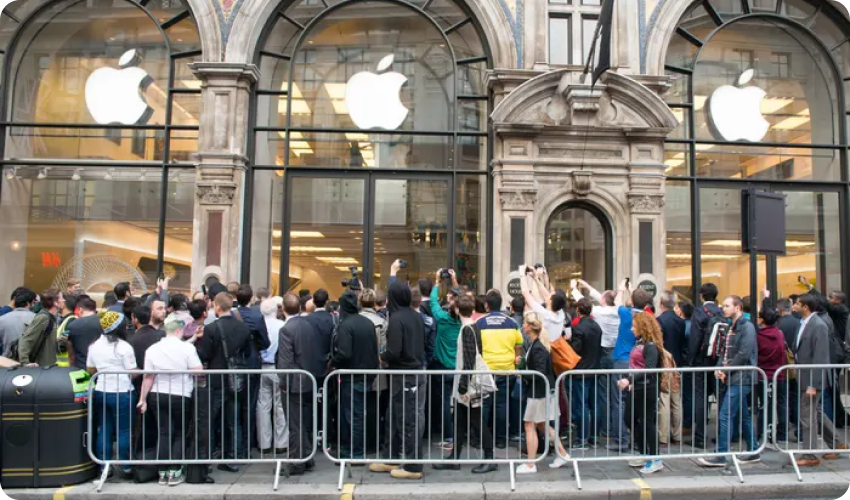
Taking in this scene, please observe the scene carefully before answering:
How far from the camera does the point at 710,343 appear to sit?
8.29 m

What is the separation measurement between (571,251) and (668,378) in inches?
217

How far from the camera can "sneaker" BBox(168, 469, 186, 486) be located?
6840 mm

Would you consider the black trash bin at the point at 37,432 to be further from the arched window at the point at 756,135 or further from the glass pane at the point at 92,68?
the arched window at the point at 756,135

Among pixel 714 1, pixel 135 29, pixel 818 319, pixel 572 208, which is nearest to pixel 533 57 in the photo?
pixel 572 208

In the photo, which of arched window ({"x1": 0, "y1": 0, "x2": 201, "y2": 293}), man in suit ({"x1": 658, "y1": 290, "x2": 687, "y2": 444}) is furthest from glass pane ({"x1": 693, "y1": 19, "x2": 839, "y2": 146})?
arched window ({"x1": 0, "y1": 0, "x2": 201, "y2": 293})

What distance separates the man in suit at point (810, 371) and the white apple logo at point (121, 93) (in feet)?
37.9

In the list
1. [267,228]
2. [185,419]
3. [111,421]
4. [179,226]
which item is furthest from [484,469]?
[179,226]

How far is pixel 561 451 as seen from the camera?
294 inches

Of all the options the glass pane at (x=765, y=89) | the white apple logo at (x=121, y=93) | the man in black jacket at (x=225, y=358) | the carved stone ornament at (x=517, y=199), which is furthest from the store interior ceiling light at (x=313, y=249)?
the glass pane at (x=765, y=89)

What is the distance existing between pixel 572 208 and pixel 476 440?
6422 millimetres

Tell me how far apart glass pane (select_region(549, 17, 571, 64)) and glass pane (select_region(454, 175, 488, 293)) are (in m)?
2.66

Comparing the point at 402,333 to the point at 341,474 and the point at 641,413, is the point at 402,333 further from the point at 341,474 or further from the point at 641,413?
the point at 641,413

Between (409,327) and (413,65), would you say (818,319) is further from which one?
(413,65)

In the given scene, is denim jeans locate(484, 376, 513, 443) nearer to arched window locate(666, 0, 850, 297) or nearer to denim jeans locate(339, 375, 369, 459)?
denim jeans locate(339, 375, 369, 459)
